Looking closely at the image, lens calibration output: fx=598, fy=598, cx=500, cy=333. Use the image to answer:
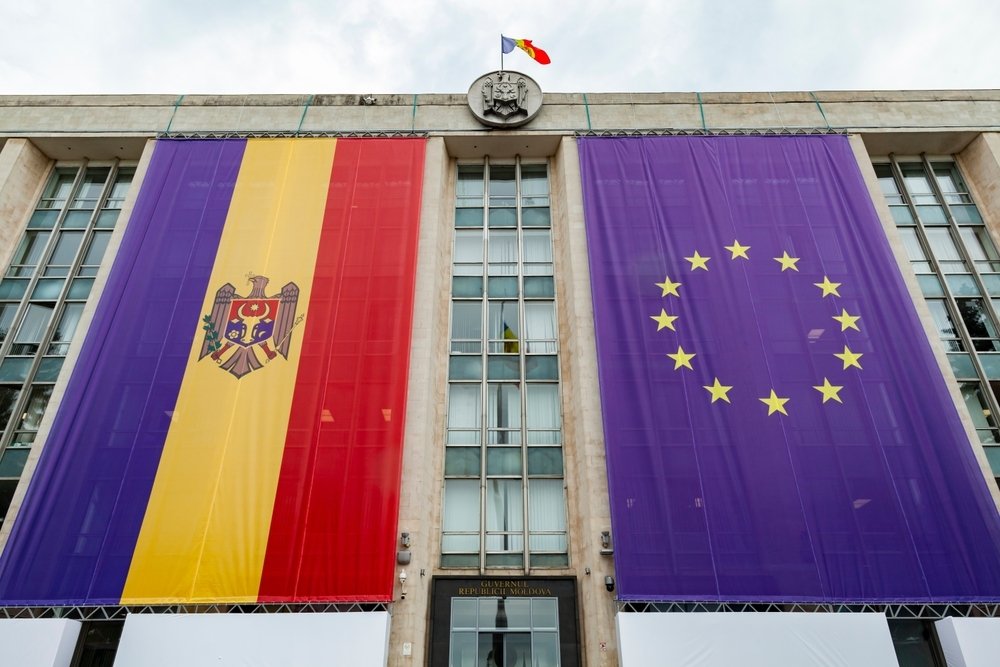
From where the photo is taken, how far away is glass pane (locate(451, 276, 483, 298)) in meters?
24.2

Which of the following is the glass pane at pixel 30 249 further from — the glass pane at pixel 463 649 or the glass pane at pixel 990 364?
the glass pane at pixel 990 364

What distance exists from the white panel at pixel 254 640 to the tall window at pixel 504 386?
12.7 ft

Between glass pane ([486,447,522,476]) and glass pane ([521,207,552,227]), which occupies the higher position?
glass pane ([521,207,552,227])

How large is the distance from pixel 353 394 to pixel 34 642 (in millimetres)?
10485

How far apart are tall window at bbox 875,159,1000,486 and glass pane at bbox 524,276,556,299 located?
1475 cm

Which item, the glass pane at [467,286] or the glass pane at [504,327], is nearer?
the glass pane at [504,327]

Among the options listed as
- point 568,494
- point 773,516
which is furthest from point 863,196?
point 568,494

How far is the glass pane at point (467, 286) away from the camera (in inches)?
952

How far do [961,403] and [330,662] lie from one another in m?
21.3

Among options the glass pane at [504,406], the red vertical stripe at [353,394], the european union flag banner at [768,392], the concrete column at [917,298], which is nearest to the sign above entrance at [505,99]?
the red vertical stripe at [353,394]

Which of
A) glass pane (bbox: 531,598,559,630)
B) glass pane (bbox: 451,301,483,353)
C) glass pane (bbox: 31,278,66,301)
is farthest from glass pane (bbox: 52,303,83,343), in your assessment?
glass pane (bbox: 531,598,559,630)

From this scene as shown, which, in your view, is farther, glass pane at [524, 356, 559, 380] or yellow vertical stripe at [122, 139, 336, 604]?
glass pane at [524, 356, 559, 380]

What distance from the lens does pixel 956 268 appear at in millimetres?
24328

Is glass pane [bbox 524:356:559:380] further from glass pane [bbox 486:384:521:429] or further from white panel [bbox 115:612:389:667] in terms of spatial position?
white panel [bbox 115:612:389:667]
